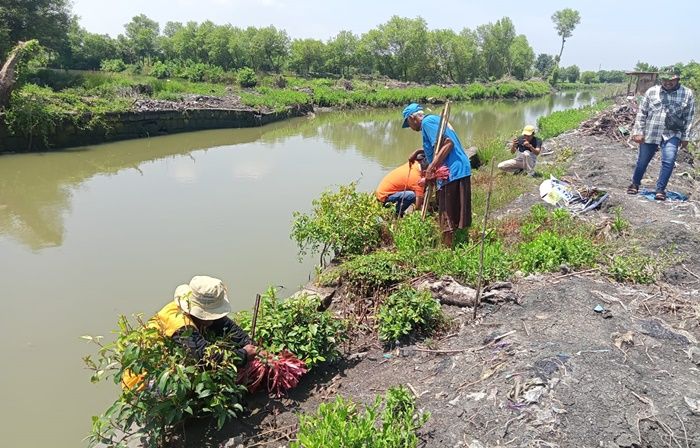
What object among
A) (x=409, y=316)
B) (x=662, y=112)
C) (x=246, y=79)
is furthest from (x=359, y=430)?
(x=246, y=79)

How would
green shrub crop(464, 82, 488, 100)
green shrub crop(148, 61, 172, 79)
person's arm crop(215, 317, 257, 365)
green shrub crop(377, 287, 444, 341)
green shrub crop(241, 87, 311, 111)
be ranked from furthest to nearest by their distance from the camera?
green shrub crop(464, 82, 488, 100), green shrub crop(148, 61, 172, 79), green shrub crop(241, 87, 311, 111), green shrub crop(377, 287, 444, 341), person's arm crop(215, 317, 257, 365)

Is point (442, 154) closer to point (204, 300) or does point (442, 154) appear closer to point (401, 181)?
point (401, 181)

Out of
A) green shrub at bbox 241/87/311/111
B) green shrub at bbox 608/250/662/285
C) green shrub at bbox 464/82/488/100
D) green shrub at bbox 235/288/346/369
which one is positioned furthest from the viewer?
green shrub at bbox 464/82/488/100

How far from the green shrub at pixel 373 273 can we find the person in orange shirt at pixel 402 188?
1288 millimetres

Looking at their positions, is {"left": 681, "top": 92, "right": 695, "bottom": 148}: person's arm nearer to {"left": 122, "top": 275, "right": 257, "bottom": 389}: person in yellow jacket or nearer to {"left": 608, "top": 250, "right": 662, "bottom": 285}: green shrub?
{"left": 608, "top": 250, "right": 662, "bottom": 285}: green shrub

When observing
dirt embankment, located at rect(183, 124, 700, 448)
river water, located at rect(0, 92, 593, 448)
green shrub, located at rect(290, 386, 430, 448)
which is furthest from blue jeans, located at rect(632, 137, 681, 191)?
green shrub, located at rect(290, 386, 430, 448)

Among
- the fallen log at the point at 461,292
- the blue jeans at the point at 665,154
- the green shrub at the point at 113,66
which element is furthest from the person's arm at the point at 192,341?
the green shrub at the point at 113,66

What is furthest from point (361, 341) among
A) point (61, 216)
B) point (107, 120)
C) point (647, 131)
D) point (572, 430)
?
point (107, 120)

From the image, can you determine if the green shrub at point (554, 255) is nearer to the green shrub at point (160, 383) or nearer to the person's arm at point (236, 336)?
the person's arm at point (236, 336)

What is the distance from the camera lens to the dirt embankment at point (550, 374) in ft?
7.11

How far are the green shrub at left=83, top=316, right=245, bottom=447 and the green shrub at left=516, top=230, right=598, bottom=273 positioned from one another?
99.6 inches

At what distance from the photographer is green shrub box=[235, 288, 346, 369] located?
9.64ft

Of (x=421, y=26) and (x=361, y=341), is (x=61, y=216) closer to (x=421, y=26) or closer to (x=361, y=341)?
(x=361, y=341)

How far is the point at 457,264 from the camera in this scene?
386 centimetres
